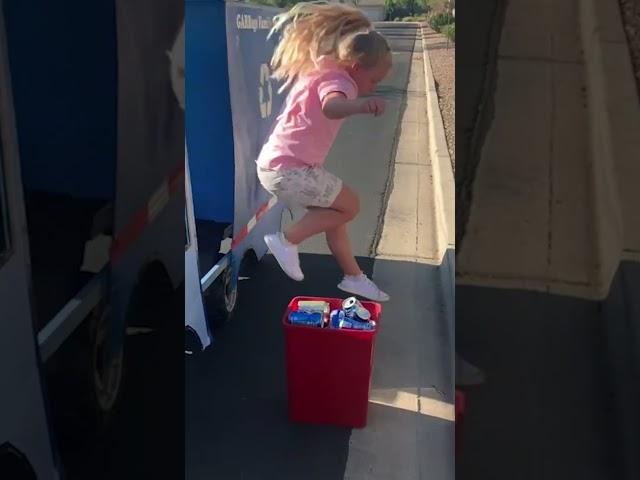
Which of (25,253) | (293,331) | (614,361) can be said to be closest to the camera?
(25,253)

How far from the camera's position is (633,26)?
1.54 meters

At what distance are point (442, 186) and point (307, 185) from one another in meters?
0.25

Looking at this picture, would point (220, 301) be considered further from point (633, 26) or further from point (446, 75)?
point (633, 26)

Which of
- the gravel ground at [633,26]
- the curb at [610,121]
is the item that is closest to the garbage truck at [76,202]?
the curb at [610,121]

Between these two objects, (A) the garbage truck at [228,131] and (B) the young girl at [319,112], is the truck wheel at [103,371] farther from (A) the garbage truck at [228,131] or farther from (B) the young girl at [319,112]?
(B) the young girl at [319,112]

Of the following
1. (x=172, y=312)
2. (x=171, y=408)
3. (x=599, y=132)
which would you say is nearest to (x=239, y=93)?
(x=172, y=312)

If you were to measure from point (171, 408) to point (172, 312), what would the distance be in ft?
0.59

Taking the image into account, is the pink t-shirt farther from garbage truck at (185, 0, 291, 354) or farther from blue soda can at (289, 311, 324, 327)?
blue soda can at (289, 311, 324, 327)

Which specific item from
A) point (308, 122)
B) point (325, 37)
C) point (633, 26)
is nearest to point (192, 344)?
point (308, 122)

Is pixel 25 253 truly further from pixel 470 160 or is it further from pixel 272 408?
pixel 470 160

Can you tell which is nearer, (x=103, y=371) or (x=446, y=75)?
(x=103, y=371)

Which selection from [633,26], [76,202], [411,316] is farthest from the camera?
[633,26]

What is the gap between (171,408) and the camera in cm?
125

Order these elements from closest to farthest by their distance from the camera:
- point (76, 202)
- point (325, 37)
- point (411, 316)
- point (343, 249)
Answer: point (76, 202) → point (325, 37) → point (343, 249) → point (411, 316)
